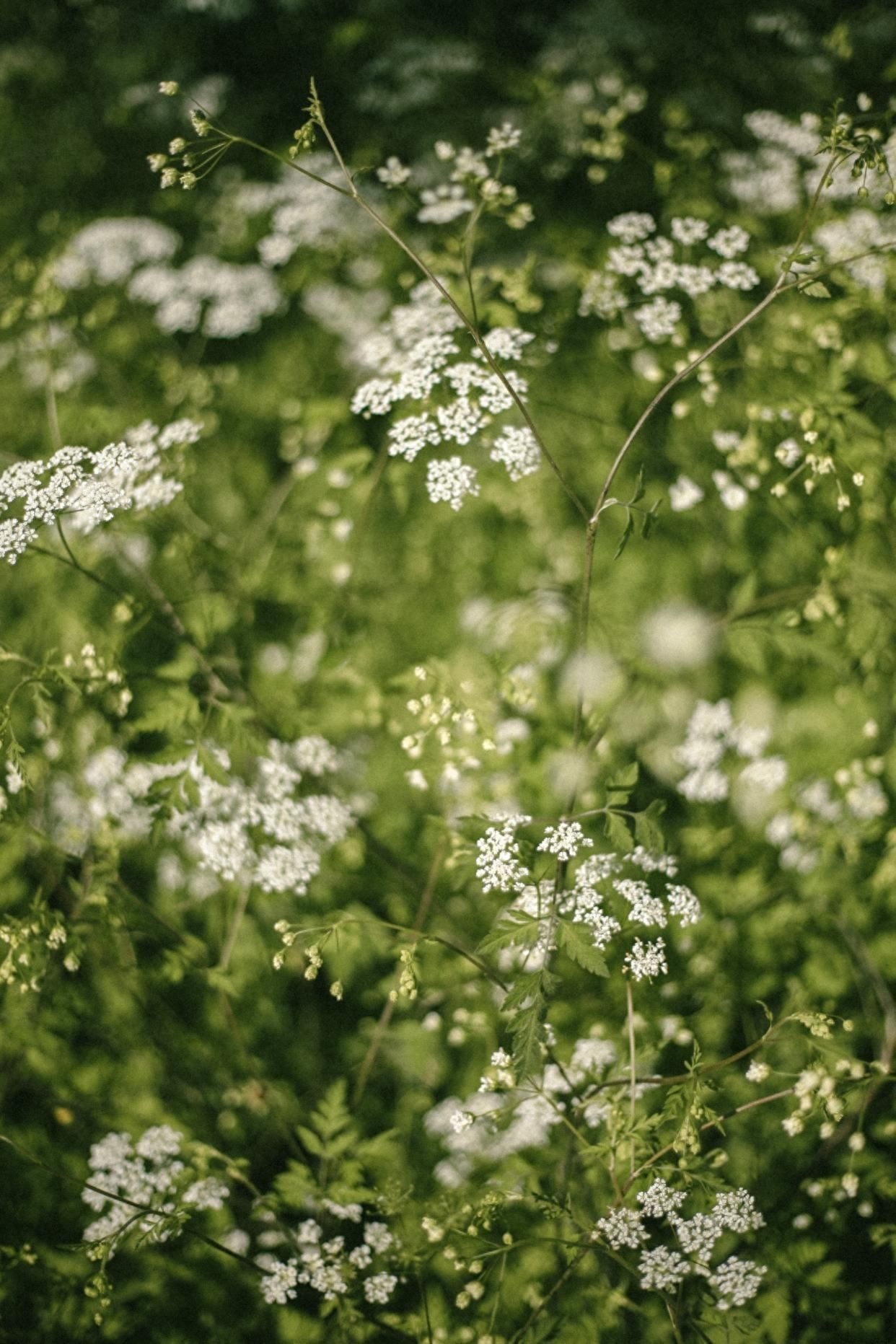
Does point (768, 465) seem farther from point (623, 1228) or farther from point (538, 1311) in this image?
point (538, 1311)

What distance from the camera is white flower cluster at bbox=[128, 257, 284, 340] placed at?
12.7 ft

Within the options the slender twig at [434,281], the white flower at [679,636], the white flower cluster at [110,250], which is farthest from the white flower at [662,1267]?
the white flower cluster at [110,250]

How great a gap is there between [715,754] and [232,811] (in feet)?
5.72

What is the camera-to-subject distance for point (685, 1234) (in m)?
2.21

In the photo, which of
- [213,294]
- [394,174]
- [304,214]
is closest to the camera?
[394,174]

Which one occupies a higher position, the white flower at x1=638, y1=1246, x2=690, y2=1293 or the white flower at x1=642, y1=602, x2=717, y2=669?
the white flower at x1=642, y1=602, x2=717, y2=669

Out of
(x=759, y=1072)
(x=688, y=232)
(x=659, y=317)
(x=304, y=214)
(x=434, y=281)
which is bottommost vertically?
(x=759, y=1072)

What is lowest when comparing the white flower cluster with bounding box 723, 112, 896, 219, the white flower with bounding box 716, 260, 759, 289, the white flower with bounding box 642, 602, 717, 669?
the white flower with bounding box 642, 602, 717, 669

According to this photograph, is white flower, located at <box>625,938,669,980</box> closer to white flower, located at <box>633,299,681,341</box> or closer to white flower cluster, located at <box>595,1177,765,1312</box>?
white flower cluster, located at <box>595,1177,765,1312</box>

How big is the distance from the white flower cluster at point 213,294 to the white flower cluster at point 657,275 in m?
1.51

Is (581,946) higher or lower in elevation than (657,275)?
lower

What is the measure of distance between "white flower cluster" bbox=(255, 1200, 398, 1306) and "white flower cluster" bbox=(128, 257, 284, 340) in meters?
3.40

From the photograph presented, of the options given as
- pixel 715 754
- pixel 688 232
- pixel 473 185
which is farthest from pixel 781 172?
pixel 715 754

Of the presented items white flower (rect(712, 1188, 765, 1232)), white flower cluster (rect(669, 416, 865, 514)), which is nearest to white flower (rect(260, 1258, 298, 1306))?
white flower (rect(712, 1188, 765, 1232))
